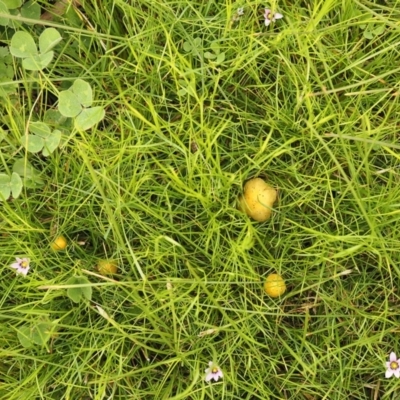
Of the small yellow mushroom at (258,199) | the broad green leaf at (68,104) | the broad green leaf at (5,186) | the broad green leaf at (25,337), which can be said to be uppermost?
the broad green leaf at (68,104)

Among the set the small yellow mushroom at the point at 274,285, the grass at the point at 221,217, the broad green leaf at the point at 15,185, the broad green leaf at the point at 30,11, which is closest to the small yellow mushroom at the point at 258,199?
the grass at the point at 221,217

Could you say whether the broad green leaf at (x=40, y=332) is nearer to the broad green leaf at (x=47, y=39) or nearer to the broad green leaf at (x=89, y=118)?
the broad green leaf at (x=89, y=118)

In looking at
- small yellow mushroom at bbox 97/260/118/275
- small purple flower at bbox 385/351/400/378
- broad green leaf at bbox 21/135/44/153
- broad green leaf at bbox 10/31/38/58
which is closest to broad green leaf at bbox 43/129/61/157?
broad green leaf at bbox 21/135/44/153

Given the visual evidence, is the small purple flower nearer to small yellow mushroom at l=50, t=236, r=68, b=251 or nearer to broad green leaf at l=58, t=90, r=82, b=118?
small yellow mushroom at l=50, t=236, r=68, b=251

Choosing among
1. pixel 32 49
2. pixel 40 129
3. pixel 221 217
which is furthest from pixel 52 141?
pixel 221 217

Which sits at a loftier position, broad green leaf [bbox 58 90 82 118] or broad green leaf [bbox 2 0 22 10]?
broad green leaf [bbox 2 0 22 10]

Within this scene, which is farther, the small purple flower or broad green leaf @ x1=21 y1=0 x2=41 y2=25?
broad green leaf @ x1=21 y1=0 x2=41 y2=25

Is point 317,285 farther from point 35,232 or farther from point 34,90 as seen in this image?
point 34,90
